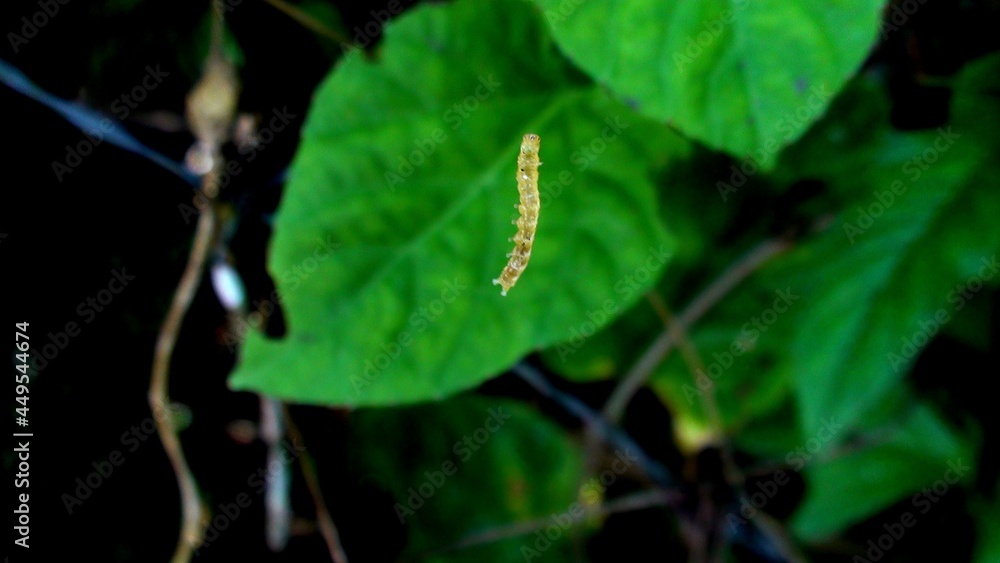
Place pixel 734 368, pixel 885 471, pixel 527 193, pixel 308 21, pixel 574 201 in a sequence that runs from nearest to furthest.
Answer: pixel 527 193, pixel 574 201, pixel 308 21, pixel 885 471, pixel 734 368

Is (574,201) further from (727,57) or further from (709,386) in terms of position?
(709,386)

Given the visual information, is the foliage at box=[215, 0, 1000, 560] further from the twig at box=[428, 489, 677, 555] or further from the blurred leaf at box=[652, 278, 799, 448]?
the twig at box=[428, 489, 677, 555]

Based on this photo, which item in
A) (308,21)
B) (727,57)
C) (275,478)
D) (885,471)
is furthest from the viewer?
(885,471)

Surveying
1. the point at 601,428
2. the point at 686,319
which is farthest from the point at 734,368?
the point at 601,428

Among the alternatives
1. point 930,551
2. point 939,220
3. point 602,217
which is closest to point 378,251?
point 602,217

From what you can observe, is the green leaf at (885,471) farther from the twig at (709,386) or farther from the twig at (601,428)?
the twig at (601,428)
